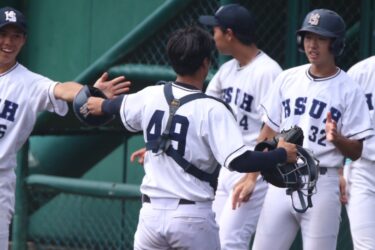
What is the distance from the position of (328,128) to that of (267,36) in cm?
226

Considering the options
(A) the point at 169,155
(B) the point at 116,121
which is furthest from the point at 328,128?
(B) the point at 116,121

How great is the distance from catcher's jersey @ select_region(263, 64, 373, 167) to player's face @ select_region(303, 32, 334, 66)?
105mm

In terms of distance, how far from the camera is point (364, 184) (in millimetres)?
6336

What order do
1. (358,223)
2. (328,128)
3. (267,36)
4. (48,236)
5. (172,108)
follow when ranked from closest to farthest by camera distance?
(172,108) → (328,128) → (358,223) → (267,36) → (48,236)

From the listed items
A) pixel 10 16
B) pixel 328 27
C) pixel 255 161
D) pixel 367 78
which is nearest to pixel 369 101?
pixel 367 78

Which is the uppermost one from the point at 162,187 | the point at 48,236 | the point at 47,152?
the point at 162,187

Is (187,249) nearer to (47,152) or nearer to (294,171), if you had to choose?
→ (294,171)

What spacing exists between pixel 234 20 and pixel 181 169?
1.89 meters

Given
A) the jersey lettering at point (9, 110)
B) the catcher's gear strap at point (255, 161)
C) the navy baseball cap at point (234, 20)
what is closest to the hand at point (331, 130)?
the catcher's gear strap at point (255, 161)

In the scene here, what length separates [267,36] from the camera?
26.4 ft

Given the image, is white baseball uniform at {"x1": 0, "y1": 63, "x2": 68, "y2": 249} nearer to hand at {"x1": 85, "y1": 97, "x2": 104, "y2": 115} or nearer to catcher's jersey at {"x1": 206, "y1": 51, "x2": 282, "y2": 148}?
hand at {"x1": 85, "y1": 97, "x2": 104, "y2": 115}

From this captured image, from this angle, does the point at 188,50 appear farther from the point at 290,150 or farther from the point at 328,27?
the point at 328,27

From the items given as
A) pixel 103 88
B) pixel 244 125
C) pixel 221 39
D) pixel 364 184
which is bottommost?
pixel 364 184

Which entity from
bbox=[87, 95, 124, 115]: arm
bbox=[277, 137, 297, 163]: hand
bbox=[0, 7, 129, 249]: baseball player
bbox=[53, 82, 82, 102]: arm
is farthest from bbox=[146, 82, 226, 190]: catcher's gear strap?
bbox=[0, 7, 129, 249]: baseball player
